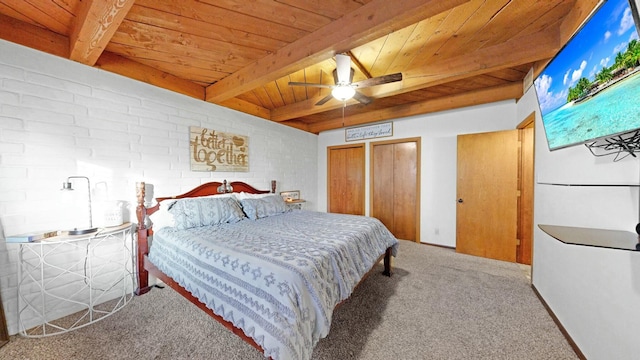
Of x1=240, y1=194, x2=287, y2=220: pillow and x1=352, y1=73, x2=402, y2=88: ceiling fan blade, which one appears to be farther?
x1=240, y1=194, x2=287, y2=220: pillow

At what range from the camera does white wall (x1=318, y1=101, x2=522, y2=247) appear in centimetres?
332

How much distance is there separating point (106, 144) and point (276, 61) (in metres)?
1.81

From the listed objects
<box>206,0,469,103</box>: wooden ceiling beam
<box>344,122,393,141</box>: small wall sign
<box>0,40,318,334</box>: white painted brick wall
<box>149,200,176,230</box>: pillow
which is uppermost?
<box>206,0,469,103</box>: wooden ceiling beam

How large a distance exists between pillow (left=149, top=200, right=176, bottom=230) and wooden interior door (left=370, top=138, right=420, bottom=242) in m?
3.35

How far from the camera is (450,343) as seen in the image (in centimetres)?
150

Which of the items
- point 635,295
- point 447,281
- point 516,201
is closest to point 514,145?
point 516,201

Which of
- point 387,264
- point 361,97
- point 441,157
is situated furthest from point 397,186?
point 361,97

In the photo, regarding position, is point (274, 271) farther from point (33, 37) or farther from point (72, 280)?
point (33, 37)

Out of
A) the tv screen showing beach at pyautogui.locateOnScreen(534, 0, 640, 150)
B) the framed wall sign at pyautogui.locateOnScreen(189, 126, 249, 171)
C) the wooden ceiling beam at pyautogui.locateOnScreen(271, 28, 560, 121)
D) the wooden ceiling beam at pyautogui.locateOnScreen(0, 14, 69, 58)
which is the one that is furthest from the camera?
the framed wall sign at pyautogui.locateOnScreen(189, 126, 249, 171)

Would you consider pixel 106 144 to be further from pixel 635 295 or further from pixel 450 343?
pixel 635 295

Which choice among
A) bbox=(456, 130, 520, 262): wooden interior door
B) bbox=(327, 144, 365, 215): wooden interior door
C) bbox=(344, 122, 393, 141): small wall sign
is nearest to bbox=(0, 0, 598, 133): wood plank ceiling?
bbox=(456, 130, 520, 262): wooden interior door

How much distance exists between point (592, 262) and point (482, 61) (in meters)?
1.84

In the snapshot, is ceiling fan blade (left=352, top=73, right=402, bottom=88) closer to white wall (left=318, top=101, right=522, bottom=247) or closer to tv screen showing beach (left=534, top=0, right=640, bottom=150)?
tv screen showing beach (left=534, top=0, right=640, bottom=150)

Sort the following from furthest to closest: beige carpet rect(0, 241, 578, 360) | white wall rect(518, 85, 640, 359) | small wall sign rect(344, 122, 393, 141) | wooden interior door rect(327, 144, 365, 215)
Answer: wooden interior door rect(327, 144, 365, 215) → small wall sign rect(344, 122, 393, 141) → beige carpet rect(0, 241, 578, 360) → white wall rect(518, 85, 640, 359)
